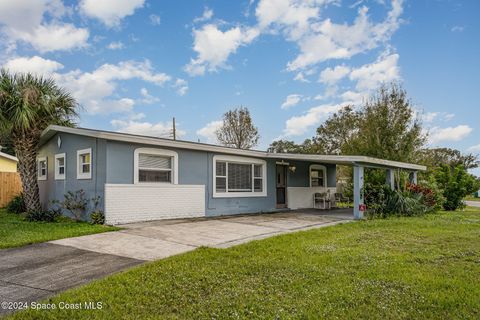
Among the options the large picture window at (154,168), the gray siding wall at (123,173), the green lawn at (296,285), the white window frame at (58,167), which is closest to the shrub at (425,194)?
the gray siding wall at (123,173)

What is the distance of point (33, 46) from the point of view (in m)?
13.9

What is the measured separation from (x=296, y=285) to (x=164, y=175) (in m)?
7.76

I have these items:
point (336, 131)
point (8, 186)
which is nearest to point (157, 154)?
point (8, 186)

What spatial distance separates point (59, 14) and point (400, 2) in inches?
461

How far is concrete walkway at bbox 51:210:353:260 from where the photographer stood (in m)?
6.55

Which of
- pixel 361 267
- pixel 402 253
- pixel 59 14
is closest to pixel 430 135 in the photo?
pixel 402 253

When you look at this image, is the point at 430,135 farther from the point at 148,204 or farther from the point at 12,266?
the point at 12,266

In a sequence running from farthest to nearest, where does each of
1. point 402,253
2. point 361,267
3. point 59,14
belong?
1. point 59,14
2. point 402,253
3. point 361,267

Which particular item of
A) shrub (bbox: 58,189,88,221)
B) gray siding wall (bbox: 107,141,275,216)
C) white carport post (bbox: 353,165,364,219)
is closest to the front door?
gray siding wall (bbox: 107,141,275,216)

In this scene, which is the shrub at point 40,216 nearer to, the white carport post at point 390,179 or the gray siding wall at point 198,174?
the gray siding wall at point 198,174

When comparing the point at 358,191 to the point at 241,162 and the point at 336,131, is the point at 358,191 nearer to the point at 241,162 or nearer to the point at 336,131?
the point at 241,162

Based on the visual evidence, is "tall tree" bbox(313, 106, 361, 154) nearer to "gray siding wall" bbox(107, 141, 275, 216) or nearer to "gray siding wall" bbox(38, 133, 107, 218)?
"gray siding wall" bbox(107, 141, 275, 216)

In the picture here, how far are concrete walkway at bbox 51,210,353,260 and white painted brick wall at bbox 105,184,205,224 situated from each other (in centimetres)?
53

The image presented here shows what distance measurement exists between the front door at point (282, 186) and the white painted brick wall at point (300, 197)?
0.64ft
